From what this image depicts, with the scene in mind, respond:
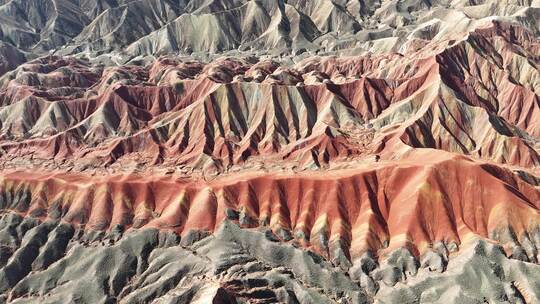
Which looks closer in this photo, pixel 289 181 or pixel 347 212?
pixel 347 212

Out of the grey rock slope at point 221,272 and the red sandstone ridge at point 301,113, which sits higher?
the red sandstone ridge at point 301,113

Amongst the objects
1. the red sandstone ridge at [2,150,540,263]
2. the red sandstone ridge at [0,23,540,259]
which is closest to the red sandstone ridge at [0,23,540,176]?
the red sandstone ridge at [0,23,540,259]

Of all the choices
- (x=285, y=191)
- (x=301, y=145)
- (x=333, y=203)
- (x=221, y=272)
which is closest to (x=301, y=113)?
(x=301, y=145)

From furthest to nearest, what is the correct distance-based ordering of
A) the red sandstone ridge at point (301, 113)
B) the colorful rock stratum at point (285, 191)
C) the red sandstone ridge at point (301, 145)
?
the red sandstone ridge at point (301, 113), the red sandstone ridge at point (301, 145), the colorful rock stratum at point (285, 191)

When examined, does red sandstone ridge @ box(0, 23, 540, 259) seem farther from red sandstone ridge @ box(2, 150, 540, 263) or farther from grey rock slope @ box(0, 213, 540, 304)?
grey rock slope @ box(0, 213, 540, 304)

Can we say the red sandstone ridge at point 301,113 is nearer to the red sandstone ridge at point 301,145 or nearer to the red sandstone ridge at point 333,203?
the red sandstone ridge at point 301,145

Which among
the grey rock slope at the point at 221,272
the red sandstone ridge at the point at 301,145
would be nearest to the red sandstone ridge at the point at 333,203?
the red sandstone ridge at the point at 301,145

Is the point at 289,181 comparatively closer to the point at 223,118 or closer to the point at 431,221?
the point at 431,221

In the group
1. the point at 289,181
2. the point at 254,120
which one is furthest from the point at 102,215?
the point at 254,120
